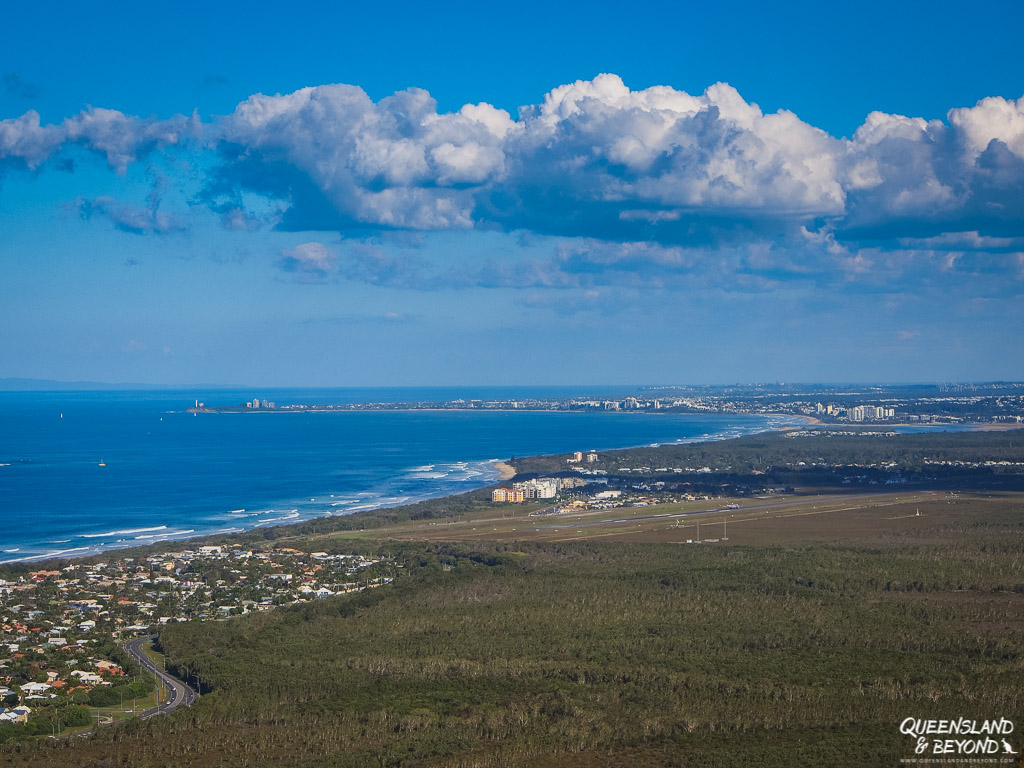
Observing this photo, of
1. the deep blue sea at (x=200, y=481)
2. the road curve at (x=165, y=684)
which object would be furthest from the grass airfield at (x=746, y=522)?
the road curve at (x=165, y=684)

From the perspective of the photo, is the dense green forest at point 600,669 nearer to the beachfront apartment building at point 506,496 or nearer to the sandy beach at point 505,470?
the beachfront apartment building at point 506,496

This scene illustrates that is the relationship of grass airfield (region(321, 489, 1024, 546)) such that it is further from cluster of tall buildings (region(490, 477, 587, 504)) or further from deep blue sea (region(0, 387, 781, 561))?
deep blue sea (region(0, 387, 781, 561))

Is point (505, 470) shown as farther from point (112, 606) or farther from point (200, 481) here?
point (112, 606)

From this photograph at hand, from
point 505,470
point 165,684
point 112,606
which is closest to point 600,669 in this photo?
point 165,684

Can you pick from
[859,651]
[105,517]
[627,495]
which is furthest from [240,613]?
[627,495]

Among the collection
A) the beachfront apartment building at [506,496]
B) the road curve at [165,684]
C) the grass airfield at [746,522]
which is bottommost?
the road curve at [165,684]

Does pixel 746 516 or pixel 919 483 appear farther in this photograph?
pixel 919 483

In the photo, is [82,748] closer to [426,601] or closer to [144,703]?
[144,703]

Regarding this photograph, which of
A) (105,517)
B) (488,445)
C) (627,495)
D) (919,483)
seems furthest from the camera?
(488,445)
